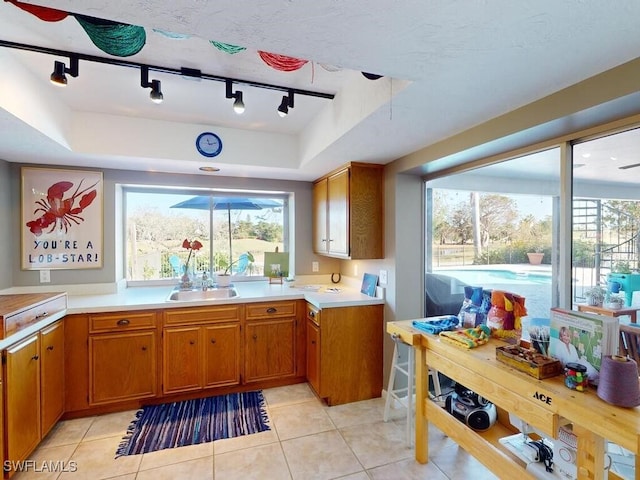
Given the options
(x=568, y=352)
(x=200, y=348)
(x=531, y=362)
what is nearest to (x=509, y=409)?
(x=531, y=362)

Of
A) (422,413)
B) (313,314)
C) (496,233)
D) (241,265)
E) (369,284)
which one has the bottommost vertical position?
(422,413)

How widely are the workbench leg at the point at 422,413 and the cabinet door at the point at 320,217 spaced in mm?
1477

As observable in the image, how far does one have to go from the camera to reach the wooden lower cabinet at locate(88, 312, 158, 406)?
2.44 meters

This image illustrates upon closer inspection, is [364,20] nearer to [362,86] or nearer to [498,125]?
[362,86]

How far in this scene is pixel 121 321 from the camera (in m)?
2.48

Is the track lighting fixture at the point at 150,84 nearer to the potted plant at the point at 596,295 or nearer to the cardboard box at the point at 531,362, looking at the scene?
the cardboard box at the point at 531,362

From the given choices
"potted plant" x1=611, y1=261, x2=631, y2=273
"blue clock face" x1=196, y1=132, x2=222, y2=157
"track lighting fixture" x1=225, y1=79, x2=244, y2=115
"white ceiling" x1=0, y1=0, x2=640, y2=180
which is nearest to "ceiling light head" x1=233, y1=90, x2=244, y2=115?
"track lighting fixture" x1=225, y1=79, x2=244, y2=115

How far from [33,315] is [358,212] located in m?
2.44

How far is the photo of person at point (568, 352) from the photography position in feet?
4.04

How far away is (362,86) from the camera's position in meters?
1.76

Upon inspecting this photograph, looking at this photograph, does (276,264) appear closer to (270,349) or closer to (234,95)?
(270,349)

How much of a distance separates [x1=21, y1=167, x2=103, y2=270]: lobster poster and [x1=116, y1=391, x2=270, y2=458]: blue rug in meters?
1.50

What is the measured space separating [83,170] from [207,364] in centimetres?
213

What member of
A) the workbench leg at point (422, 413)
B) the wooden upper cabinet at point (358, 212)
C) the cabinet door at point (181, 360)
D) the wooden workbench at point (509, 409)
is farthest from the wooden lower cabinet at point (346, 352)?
the cabinet door at point (181, 360)
